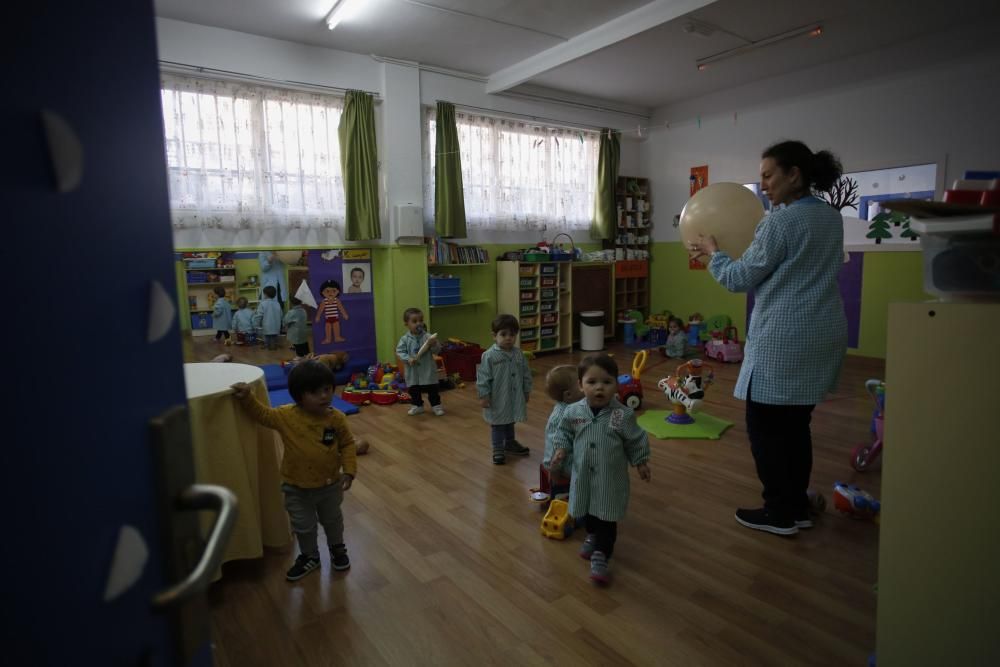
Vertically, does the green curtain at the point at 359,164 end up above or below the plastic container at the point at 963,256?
above

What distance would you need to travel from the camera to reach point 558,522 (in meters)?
2.33

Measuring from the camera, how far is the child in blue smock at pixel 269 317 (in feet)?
15.8

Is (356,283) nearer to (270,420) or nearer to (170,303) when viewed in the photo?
(270,420)

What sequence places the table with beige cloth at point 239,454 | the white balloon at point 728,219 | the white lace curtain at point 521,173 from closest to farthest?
1. the table with beige cloth at point 239,454
2. the white balloon at point 728,219
3. the white lace curtain at point 521,173

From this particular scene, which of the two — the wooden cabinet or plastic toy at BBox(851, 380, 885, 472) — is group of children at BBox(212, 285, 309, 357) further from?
the wooden cabinet

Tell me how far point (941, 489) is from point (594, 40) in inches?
190

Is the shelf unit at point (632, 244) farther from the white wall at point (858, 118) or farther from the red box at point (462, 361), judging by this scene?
the red box at point (462, 361)

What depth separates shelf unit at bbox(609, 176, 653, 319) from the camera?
749 cm

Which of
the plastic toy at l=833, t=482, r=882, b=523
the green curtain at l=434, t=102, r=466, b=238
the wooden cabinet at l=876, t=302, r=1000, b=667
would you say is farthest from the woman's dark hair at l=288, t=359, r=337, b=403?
the green curtain at l=434, t=102, r=466, b=238

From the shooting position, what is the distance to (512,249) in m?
6.61

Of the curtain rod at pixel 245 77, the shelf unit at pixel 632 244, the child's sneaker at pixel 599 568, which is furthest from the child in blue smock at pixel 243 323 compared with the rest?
the shelf unit at pixel 632 244

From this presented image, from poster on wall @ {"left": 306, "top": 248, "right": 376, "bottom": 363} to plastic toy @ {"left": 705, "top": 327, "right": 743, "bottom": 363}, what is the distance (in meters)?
3.63

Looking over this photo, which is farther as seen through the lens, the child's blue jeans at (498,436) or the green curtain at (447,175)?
the green curtain at (447,175)

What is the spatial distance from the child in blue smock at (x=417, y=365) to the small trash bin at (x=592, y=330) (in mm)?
2847
